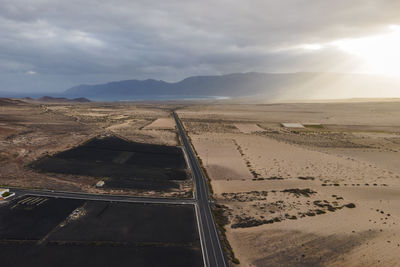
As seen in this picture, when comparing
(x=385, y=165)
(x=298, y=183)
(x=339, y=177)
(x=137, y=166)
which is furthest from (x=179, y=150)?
(x=385, y=165)

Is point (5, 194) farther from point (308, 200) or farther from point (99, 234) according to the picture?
point (308, 200)

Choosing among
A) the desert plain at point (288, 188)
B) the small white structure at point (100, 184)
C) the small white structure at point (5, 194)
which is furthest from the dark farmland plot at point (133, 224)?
the small white structure at point (5, 194)

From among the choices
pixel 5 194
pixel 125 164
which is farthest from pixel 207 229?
pixel 5 194

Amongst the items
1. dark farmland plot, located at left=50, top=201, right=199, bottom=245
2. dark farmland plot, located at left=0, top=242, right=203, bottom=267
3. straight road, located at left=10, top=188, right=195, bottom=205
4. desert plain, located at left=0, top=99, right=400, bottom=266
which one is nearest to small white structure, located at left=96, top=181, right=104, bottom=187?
desert plain, located at left=0, top=99, right=400, bottom=266

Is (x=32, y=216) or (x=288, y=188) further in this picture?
(x=288, y=188)

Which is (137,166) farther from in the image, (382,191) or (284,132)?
(284,132)

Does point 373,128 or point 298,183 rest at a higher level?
point 373,128

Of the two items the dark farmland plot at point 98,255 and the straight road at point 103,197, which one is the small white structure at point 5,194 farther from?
the dark farmland plot at point 98,255
